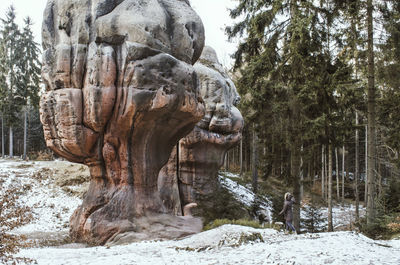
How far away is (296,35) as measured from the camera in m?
13.1

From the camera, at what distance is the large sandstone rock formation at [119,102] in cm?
1004

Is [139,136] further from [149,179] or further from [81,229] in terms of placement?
[81,229]

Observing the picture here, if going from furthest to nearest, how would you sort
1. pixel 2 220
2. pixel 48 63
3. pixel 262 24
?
pixel 262 24 < pixel 48 63 < pixel 2 220

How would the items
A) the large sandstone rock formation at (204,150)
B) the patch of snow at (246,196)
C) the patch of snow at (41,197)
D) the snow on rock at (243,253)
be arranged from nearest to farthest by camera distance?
1. the snow on rock at (243,253)
2. the patch of snow at (41,197)
3. the large sandstone rock formation at (204,150)
4. the patch of snow at (246,196)

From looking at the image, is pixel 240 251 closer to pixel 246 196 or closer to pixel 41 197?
pixel 41 197

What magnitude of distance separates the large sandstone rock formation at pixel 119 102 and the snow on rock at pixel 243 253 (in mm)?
2582

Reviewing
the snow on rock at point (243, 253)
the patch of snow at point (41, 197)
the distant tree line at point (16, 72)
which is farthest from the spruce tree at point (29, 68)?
the snow on rock at point (243, 253)

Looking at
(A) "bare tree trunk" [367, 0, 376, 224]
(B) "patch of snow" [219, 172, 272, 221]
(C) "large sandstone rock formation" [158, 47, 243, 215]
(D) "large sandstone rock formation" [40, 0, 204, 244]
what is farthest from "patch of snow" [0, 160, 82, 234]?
(A) "bare tree trunk" [367, 0, 376, 224]

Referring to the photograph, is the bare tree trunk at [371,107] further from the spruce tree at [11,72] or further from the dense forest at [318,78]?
the spruce tree at [11,72]

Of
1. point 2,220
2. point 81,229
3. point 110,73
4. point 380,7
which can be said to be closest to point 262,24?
point 380,7

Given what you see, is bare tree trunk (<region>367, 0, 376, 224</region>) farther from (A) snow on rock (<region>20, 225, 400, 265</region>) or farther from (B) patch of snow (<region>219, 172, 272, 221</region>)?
(B) patch of snow (<region>219, 172, 272, 221</region>)

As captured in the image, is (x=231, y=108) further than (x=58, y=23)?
Yes

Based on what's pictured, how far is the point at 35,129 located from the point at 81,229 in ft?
116

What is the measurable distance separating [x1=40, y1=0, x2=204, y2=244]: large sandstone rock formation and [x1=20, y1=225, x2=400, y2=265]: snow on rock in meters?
2.58
